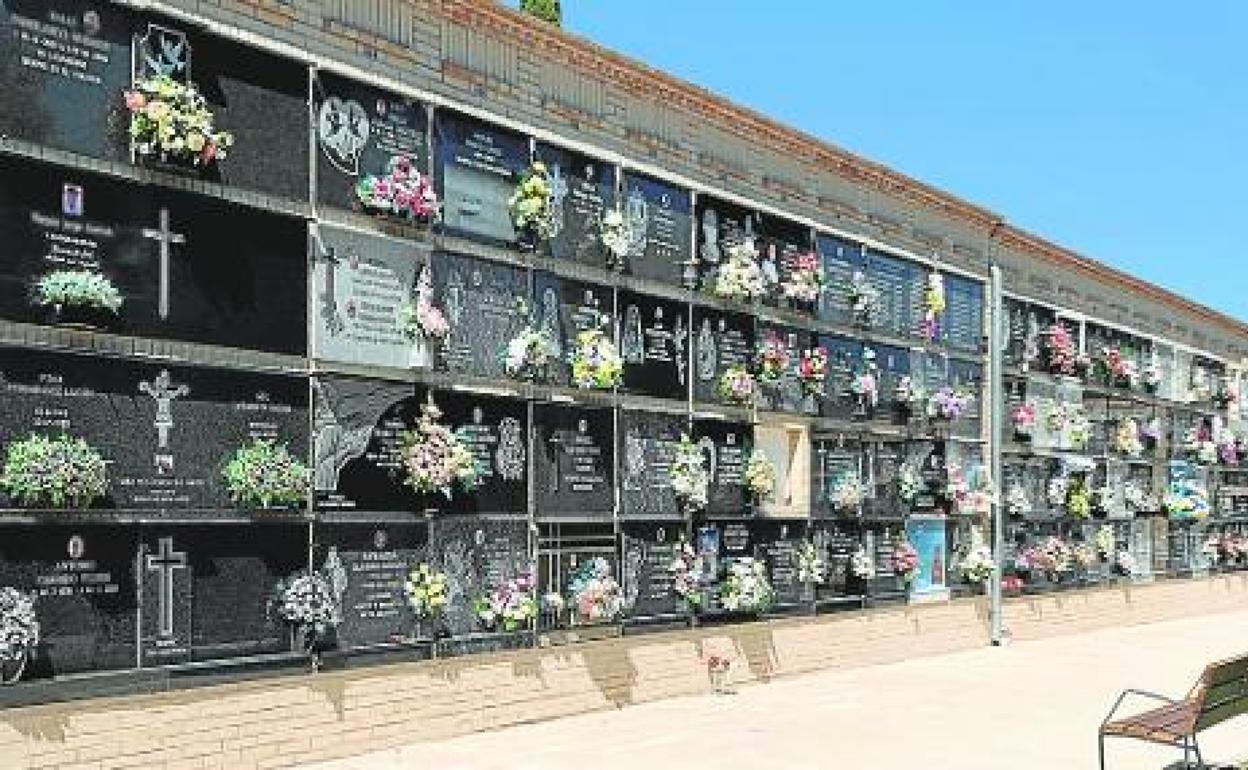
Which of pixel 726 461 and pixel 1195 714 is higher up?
pixel 726 461

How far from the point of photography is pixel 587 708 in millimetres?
11258

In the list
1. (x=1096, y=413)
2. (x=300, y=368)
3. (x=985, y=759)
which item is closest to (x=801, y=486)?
(x=985, y=759)

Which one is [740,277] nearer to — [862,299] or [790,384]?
[790,384]

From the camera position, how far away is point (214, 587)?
8289mm

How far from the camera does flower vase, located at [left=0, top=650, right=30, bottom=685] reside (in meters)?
7.10

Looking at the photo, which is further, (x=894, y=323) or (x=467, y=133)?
(x=894, y=323)

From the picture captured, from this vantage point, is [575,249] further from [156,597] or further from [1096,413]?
[1096,413]

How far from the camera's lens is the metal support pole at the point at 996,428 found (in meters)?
18.2

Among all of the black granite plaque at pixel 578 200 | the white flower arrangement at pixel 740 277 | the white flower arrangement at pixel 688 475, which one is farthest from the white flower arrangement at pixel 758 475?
the black granite plaque at pixel 578 200

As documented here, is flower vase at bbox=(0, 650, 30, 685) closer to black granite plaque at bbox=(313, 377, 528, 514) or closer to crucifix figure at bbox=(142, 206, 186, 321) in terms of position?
crucifix figure at bbox=(142, 206, 186, 321)

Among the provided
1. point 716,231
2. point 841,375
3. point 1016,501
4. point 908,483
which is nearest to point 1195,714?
point 716,231

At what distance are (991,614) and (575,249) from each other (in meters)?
9.04

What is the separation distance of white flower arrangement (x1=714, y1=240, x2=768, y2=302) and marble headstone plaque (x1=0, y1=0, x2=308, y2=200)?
5.07m

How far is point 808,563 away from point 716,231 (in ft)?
11.0
